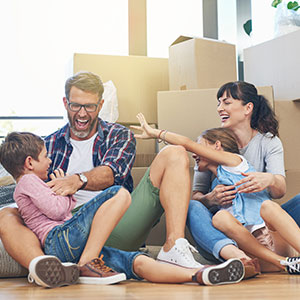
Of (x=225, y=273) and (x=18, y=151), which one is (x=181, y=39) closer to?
(x=18, y=151)

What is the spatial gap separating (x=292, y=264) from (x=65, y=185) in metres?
0.68

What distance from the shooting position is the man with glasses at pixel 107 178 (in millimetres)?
1309

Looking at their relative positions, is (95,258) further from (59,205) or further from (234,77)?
(234,77)

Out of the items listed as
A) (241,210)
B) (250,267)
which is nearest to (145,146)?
(241,210)

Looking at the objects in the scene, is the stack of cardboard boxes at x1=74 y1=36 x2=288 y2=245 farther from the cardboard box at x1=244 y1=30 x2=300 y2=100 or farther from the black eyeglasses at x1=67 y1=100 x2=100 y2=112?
the black eyeglasses at x1=67 y1=100 x2=100 y2=112

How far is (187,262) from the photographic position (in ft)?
4.10

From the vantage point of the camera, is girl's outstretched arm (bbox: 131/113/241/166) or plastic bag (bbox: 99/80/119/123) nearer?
girl's outstretched arm (bbox: 131/113/241/166)

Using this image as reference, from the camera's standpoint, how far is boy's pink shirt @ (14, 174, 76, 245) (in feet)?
4.21

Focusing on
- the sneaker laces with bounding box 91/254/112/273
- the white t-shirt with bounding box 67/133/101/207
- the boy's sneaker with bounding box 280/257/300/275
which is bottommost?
the boy's sneaker with bounding box 280/257/300/275

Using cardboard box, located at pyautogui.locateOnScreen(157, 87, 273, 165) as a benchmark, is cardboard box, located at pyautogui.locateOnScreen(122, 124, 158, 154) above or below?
below

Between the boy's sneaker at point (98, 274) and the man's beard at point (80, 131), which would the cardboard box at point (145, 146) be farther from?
the boy's sneaker at point (98, 274)

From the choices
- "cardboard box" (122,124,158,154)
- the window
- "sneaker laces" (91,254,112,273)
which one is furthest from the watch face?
the window

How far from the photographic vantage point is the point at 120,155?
1.64 m

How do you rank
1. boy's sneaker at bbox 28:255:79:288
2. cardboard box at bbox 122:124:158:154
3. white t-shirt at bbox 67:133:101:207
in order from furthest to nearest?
1. cardboard box at bbox 122:124:158:154
2. white t-shirt at bbox 67:133:101:207
3. boy's sneaker at bbox 28:255:79:288
